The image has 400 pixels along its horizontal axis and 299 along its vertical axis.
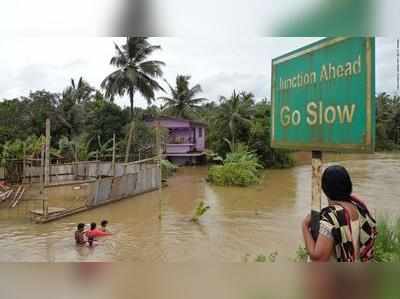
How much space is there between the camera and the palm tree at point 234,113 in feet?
50.6

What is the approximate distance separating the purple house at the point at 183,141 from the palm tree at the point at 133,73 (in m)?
1.84

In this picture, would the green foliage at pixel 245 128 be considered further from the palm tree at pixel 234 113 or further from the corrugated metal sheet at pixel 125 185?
the corrugated metal sheet at pixel 125 185

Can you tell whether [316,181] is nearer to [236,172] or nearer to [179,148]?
[236,172]

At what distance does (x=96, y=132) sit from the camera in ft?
50.0

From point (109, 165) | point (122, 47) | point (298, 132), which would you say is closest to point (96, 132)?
point (109, 165)

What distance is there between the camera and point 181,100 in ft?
71.4

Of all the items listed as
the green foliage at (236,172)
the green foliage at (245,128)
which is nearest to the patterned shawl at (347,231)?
the green foliage at (236,172)

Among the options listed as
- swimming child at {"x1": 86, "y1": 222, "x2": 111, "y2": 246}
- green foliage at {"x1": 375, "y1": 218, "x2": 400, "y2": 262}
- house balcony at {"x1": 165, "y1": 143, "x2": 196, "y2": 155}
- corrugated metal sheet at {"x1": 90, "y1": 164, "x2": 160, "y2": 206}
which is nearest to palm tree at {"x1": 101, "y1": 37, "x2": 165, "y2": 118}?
house balcony at {"x1": 165, "y1": 143, "x2": 196, "y2": 155}

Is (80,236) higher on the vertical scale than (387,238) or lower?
lower

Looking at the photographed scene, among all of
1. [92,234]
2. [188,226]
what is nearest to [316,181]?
[92,234]

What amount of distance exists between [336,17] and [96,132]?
14.9m

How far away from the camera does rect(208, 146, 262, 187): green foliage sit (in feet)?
41.8

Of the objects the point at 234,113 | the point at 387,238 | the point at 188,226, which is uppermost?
the point at 234,113

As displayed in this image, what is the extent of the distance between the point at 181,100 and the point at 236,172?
32.9 feet
